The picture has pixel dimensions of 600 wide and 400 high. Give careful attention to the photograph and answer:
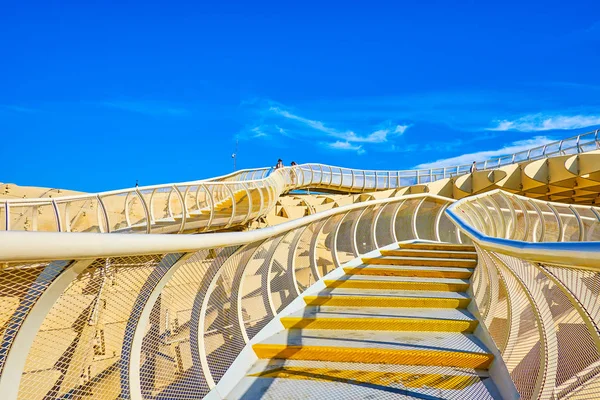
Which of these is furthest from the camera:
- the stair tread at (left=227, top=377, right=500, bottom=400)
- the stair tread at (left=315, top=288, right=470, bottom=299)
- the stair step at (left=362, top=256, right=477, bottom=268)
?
the stair step at (left=362, top=256, right=477, bottom=268)

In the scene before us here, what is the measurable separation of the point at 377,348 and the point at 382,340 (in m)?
0.30

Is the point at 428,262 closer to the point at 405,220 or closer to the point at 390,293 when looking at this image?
the point at 390,293

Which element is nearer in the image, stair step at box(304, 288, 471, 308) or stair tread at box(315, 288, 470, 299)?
stair step at box(304, 288, 471, 308)

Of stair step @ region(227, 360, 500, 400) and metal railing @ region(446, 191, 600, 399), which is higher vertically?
metal railing @ region(446, 191, 600, 399)

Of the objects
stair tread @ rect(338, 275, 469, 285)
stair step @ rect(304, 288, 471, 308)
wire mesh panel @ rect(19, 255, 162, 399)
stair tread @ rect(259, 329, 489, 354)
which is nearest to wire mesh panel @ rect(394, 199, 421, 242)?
stair tread @ rect(338, 275, 469, 285)

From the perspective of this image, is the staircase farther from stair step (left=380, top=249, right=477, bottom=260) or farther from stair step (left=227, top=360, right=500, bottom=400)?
stair step (left=380, top=249, right=477, bottom=260)

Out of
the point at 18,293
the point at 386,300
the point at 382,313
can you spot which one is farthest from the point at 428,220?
the point at 18,293

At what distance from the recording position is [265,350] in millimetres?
3361

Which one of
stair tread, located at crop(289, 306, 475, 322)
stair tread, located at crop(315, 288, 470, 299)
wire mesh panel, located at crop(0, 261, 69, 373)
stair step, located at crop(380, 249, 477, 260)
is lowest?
stair tread, located at crop(289, 306, 475, 322)

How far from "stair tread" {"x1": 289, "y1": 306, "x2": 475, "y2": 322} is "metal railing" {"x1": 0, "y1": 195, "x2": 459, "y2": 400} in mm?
501

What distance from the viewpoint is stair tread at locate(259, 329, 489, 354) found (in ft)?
11.2

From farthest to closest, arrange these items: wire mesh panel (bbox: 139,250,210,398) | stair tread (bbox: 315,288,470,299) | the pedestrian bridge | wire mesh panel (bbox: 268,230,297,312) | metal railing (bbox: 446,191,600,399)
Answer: stair tread (bbox: 315,288,470,299)
wire mesh panel (bbox: 268,230,297,312)
wire mesh panel (bbox: 139,250,210,398)
metal railing (bbox: 446,191,600,399)
the pedestrian bridge

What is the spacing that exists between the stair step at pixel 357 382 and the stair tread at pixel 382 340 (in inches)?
6.5

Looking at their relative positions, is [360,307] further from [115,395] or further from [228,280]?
[115,395]
